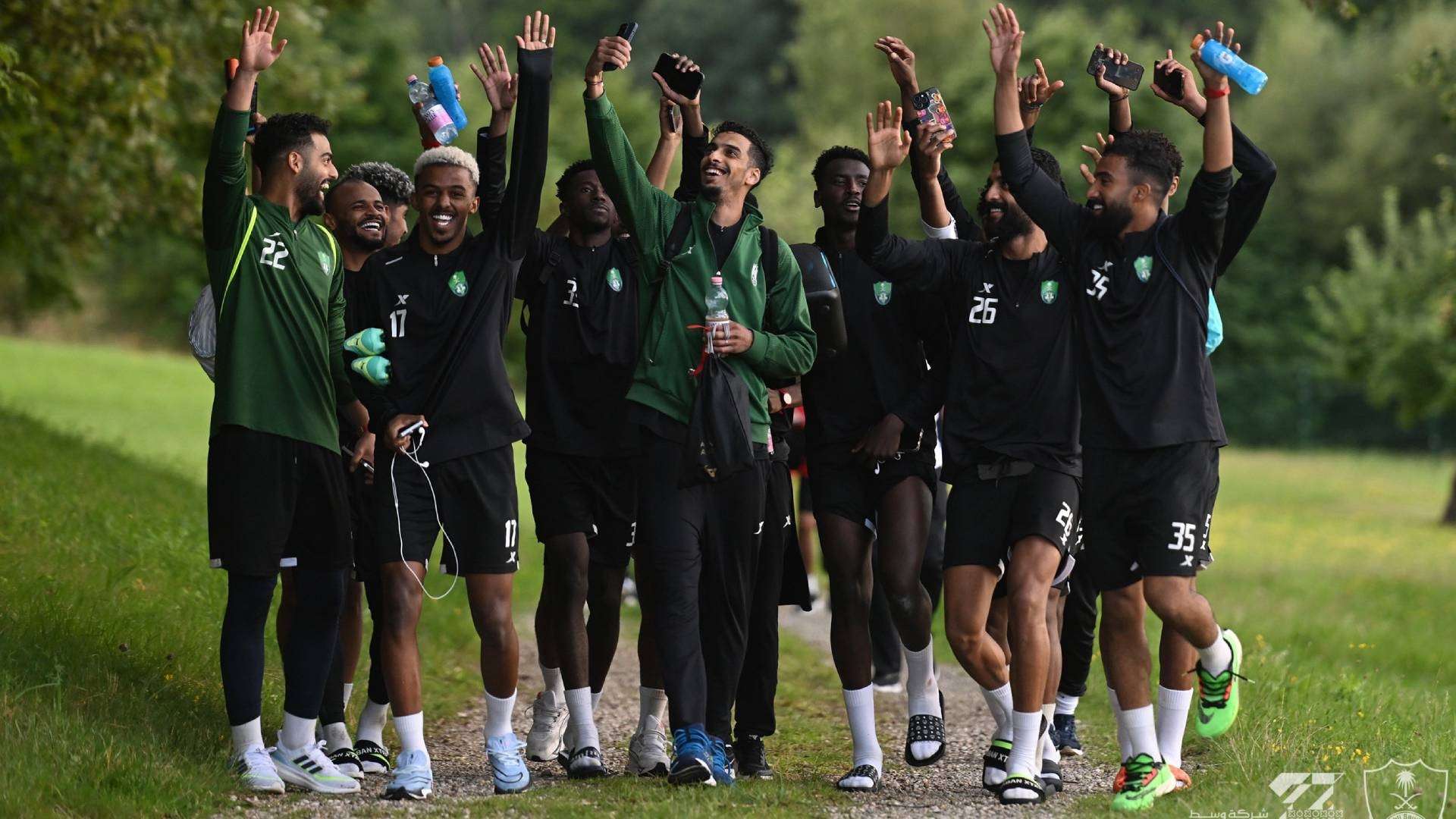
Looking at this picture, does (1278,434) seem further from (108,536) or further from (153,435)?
(108,536)

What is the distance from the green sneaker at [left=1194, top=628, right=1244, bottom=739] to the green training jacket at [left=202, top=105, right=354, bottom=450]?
351cm

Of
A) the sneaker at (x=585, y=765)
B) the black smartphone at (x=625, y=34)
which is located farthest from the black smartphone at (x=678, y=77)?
the sneaker at (x=585, y=765)

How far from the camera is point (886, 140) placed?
278 inches

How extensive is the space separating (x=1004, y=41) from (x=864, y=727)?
9.33ft

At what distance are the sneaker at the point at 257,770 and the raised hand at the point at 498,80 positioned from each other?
2698mm

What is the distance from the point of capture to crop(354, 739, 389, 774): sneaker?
748 centimetres

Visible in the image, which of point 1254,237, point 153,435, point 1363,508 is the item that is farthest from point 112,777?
point 1254,237

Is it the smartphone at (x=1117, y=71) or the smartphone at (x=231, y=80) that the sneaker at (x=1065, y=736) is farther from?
the smartphone at (x=231, y=80)

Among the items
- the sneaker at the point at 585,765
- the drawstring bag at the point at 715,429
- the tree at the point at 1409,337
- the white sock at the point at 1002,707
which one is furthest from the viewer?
the tree at the point at 1409,337

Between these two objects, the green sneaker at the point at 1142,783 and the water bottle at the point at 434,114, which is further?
the water bottle at the point at 434,114

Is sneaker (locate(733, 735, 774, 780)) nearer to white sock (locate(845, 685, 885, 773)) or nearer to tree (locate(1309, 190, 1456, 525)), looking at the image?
white sock (locate(845, 685, 885, 773))

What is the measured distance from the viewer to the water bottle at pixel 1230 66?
21.2 ft

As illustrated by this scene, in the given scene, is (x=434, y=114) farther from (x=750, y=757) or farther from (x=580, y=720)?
(x=750, y=757)

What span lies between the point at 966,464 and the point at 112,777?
342 centimetres
